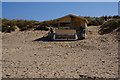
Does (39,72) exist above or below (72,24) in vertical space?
below

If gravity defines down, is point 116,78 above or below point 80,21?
below

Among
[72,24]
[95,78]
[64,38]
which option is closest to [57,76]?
[95,78]

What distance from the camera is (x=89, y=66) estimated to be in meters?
8.19

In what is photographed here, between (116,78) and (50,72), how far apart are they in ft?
7.59

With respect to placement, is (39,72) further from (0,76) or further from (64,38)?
(64,38)

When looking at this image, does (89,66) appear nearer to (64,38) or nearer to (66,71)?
(66,71)

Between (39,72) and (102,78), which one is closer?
(102,78)

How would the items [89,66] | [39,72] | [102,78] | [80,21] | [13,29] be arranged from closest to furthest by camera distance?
1. [102,78]
2. [39,72]
3. [89,66]
4. [80,21]
5. [13,29]

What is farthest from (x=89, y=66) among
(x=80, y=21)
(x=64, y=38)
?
(x=80, y=21)

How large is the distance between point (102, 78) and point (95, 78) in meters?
0.22

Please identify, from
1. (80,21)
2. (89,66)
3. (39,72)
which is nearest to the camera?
(39,72)

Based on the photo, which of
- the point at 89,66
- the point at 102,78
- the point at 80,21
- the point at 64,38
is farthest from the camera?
the point at 80,21

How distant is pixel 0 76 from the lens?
6.67 metres

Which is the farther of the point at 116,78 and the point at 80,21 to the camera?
the point at 80,21
